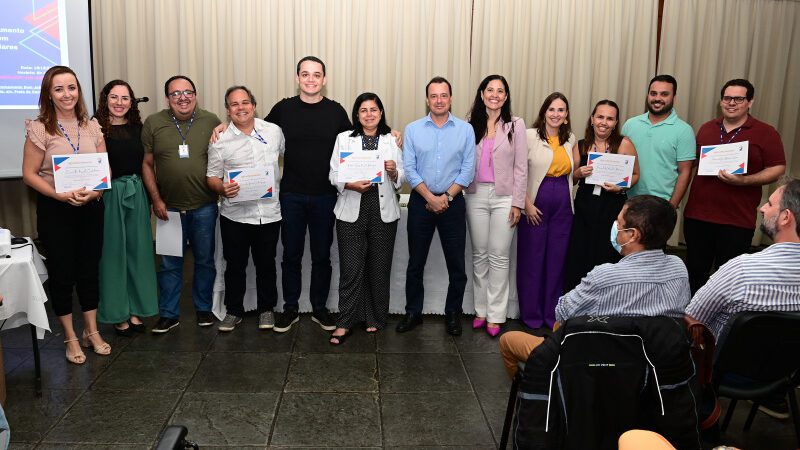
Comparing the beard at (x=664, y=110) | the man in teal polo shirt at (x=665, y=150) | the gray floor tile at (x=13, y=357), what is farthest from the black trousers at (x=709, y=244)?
the gray floor tile at (x=13, y=357)

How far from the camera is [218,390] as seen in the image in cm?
315

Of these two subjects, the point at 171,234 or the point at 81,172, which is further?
the point at 171,234

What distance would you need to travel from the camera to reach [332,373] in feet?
11.1

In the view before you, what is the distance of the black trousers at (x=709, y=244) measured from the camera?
12.0 feet

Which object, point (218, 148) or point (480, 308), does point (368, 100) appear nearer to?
point (218, 148)

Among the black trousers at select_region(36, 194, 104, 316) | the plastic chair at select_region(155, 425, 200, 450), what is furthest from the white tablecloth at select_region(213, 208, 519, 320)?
the plastic chair at select_region(155, 425, 200, 450)

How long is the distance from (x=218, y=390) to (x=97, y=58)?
4.31 m

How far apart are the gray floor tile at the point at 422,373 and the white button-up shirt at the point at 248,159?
1.17 meters

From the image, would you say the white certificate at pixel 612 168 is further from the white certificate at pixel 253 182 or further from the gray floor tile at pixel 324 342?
the white certificate at pixel 253 182

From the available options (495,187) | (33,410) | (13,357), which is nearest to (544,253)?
(495,187)

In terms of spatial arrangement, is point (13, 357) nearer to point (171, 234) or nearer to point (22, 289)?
point (22, 289)

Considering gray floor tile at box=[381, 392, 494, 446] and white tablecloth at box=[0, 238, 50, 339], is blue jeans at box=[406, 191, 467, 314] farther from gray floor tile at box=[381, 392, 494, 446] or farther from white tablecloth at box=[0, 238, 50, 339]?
white tablecloth at box=[0, 238, 50, 339]

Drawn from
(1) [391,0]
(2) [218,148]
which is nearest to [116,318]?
(2) [218,148]

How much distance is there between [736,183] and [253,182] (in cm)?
293
